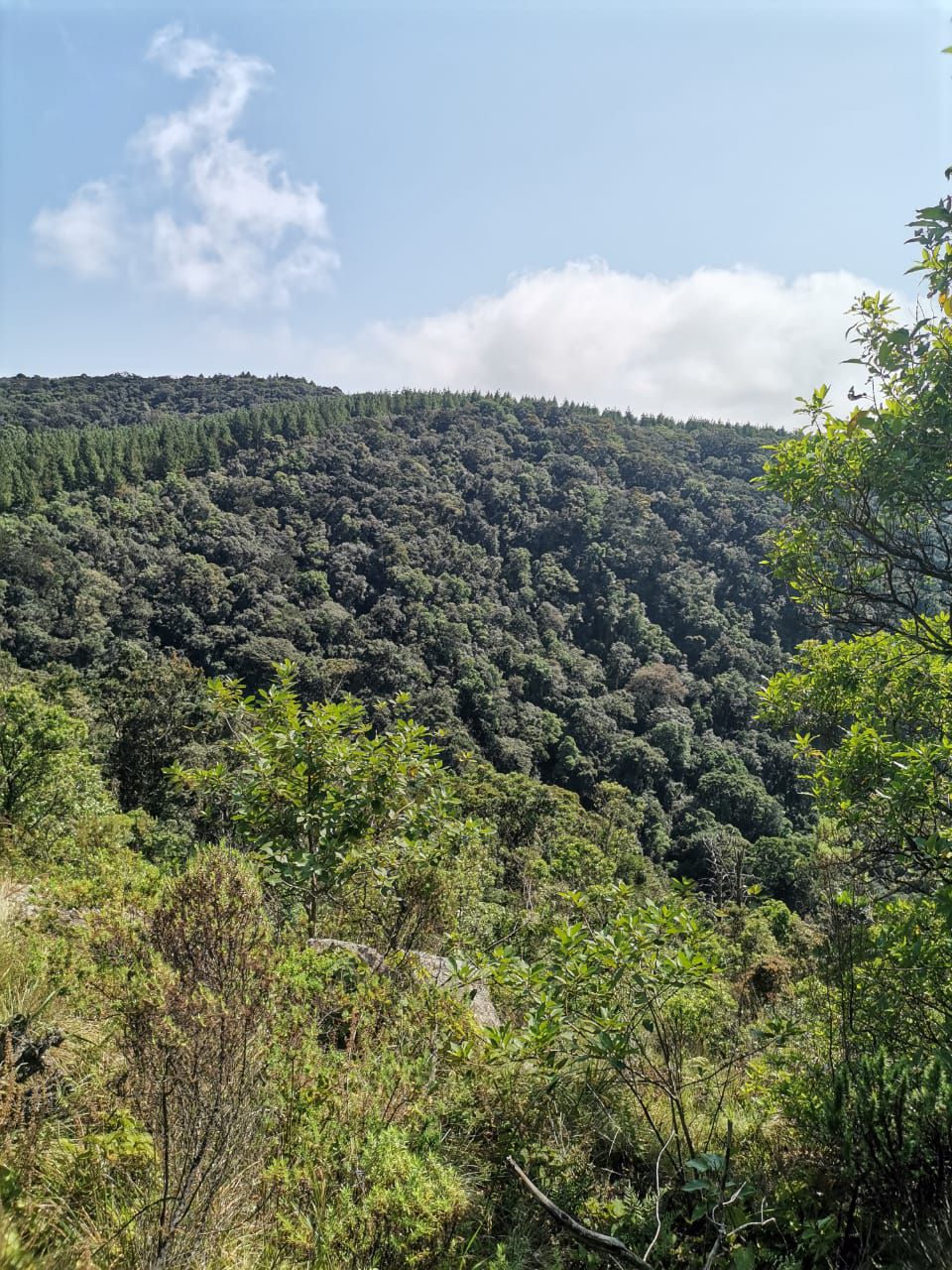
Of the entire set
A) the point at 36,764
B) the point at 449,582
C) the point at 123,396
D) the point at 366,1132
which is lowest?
the point at 36,764

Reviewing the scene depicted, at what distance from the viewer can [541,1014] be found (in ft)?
9.85

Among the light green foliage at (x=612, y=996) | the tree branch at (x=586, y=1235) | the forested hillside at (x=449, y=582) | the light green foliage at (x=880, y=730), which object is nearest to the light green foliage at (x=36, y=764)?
the light green foliage at (x=612, y=996)

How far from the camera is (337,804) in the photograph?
14.2ft

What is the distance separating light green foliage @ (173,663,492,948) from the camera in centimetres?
430

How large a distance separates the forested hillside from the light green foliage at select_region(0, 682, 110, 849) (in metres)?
32.3

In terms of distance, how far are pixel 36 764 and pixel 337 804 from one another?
16.6 m

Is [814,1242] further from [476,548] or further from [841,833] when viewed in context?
[476,548]

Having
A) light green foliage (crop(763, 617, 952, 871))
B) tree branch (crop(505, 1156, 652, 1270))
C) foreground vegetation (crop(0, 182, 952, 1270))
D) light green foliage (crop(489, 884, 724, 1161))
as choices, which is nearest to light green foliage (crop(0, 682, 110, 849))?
foreground vegetation (crop(0, 182, 952, 1270))

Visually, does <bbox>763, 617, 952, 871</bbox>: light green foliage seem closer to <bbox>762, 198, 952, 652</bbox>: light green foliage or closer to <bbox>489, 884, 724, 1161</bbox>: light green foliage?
<bbox>762, 198, 952, 652</bbox>: light green foliage

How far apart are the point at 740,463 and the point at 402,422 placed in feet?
199

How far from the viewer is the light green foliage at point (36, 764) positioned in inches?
645

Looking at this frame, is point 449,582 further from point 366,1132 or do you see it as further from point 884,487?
point 366,1132


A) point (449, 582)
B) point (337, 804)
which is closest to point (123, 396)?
point (449, 582)

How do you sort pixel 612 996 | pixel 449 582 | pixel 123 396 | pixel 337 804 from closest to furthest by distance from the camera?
pixel 612 996 → pixel 337 804 → pixel 449 582 → pixel 123 396
